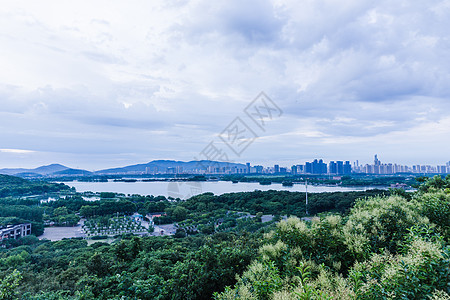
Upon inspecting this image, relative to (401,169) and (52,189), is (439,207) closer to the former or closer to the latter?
(52,189)

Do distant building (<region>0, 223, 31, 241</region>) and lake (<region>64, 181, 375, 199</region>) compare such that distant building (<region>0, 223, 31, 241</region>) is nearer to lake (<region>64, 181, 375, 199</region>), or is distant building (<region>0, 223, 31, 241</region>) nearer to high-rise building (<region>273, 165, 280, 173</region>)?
lake (<region>64, 181, 375, 199</region>)

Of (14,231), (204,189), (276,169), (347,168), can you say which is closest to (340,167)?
(347,168)

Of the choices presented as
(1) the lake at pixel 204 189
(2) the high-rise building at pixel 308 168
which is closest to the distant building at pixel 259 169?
(2) the high-rise building at pixel 308 168

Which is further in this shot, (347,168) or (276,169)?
(276,169)

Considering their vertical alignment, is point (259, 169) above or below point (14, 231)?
above

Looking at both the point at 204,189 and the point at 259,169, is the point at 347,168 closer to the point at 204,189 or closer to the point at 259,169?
the point at 259,169

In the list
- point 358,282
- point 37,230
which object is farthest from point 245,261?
point 37,230

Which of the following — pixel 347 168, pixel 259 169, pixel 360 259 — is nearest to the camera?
pixel 360 259

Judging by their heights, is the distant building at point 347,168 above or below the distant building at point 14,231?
above

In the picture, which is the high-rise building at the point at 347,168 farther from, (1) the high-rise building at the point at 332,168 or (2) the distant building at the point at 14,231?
(2) the distant building at the point at 14,231
